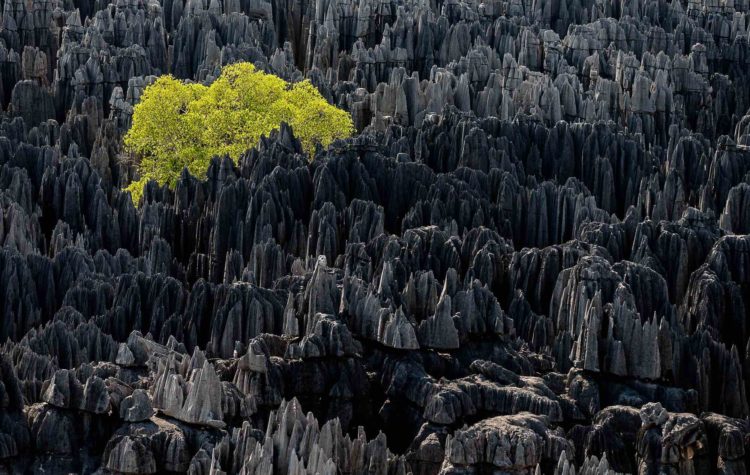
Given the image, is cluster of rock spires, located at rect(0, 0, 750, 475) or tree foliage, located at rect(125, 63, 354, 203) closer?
cluster of rock spires, located at rect(0, 0, 750, 475)

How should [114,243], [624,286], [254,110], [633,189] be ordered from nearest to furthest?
[624,286]
[114,243]
[633,189]
[254,110]

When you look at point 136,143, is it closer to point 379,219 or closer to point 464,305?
point 379,219

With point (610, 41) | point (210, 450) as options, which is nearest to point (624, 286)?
point (210, 450)

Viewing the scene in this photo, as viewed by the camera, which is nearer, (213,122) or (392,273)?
(392,273)

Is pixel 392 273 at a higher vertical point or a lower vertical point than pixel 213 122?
higher

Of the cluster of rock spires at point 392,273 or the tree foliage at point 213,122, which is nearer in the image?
the cluster of rock spires at point 392,273
